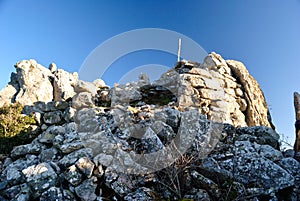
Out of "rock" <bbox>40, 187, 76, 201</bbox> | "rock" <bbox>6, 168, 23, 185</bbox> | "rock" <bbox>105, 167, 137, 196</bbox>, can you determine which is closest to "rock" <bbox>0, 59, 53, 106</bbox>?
"rock" <bbox>6, 168, 23, 185</bbox>

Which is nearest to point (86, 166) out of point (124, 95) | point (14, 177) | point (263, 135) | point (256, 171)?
point (14, 177)

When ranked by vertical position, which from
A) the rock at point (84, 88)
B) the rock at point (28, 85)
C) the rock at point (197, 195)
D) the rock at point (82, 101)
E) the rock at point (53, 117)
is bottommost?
the rock at point (197, 195)

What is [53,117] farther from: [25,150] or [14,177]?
[14,177]

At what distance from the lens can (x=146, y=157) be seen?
378 inches

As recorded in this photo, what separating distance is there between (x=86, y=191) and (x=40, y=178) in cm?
210

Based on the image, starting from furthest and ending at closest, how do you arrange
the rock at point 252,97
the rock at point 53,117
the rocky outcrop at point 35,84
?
the rocky outcrop at point 35,84
the rock at point 252,97
the rock at point 53,117

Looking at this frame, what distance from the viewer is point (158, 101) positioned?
735 inches

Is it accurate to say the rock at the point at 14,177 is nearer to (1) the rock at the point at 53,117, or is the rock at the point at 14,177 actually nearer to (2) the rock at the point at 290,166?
(1) the rock at the point at 53,117

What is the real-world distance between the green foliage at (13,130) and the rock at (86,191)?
921cm

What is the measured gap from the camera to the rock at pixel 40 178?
27.3 ft

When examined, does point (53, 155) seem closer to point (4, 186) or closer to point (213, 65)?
point (4, 186)

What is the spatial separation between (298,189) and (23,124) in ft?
57.0

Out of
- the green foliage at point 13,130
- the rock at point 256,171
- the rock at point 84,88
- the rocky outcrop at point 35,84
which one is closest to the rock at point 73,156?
the rock at point 256,171

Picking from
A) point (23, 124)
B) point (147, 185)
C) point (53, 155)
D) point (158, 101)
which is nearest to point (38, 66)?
point (23, 124)
